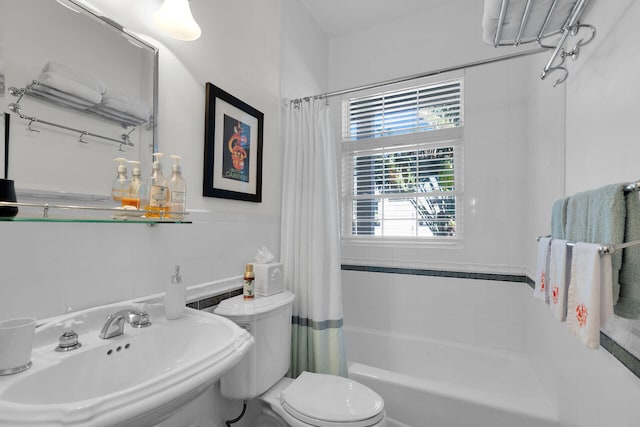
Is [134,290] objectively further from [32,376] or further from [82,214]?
[32,376]

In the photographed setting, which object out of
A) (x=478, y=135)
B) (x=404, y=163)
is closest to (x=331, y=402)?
(x=404, y=163)

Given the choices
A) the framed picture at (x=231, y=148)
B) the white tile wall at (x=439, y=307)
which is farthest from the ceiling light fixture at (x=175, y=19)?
the white tile wall at (x=439, y=307)

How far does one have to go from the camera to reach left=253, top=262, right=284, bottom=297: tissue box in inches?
64.0

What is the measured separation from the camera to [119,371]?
94 centimetres

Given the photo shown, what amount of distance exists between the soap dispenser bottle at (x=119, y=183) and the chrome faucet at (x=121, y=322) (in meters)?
0.39

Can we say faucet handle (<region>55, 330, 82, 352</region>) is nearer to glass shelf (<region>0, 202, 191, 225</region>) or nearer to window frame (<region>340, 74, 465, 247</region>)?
glass shelf (<region>0, 202, 191, 225</region>)

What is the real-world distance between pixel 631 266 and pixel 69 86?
1.63m

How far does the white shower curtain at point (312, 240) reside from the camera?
1.87 metres

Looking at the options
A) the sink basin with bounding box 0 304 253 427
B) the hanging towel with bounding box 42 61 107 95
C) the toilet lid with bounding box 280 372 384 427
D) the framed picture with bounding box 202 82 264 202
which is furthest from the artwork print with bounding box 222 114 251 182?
the toilet lid with bounding box 280 372 384 427

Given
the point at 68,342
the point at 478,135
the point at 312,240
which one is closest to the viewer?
the point at 68,342

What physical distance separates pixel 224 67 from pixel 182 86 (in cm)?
33

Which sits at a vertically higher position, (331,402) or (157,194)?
(157,194)

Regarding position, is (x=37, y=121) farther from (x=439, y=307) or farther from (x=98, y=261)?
(x=439, y=307)

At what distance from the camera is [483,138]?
7.52 ft
